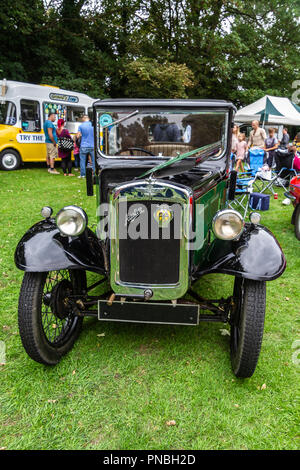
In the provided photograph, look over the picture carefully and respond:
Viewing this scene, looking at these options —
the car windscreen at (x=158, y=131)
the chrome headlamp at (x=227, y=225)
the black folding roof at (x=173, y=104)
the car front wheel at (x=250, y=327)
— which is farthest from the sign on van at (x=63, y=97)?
the car front wheel at (x=250, y=327)

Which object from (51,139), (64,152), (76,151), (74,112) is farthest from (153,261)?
(74,112)

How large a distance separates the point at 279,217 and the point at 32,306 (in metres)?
5.43

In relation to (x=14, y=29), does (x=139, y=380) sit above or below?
below

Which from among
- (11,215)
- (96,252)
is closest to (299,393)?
(96,252)

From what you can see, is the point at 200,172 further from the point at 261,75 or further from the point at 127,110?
the point at 261,75

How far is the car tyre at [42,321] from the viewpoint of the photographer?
7.58 ft

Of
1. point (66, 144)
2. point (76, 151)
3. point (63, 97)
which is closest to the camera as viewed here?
point (66, 144)

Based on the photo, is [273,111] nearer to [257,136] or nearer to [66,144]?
[257,136]

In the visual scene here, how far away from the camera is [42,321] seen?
254 cm

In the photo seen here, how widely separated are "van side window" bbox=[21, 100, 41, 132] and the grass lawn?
9.03m

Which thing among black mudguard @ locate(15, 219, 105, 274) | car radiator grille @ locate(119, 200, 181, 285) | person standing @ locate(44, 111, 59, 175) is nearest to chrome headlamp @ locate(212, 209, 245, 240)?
car radiator grille @ locate(119, 200, 181, 285)

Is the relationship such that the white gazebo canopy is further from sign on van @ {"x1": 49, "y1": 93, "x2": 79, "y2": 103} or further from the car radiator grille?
the car radiator grille

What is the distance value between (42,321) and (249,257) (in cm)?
159

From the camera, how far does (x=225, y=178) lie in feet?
11.6
